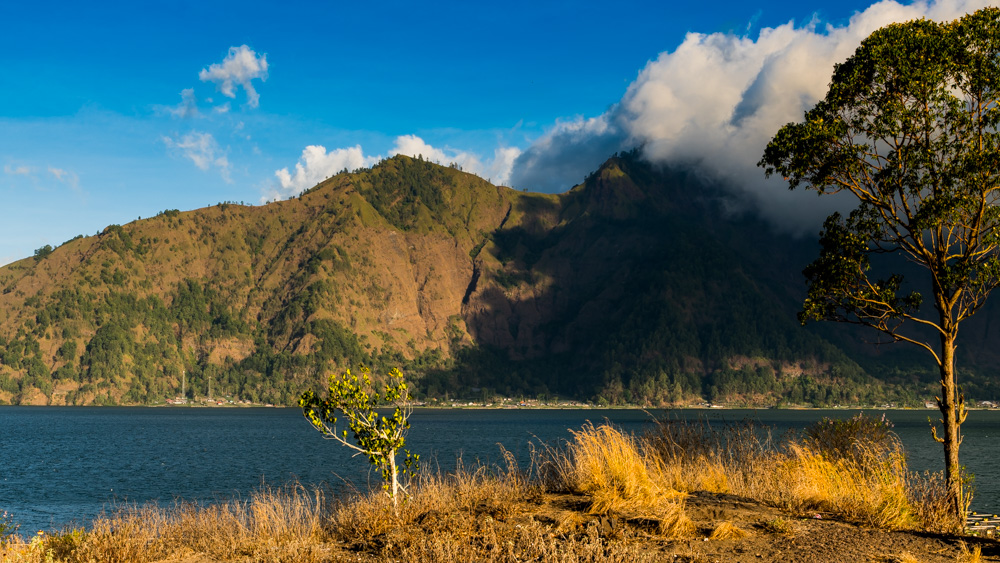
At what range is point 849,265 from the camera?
639 inches

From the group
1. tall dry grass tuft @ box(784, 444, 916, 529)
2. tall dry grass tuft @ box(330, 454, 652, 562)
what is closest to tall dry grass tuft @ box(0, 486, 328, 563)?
tall dry grass tuft @ box(330, 454, 652, 562)

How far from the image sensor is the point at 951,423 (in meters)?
14.6

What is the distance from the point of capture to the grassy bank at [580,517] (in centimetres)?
1063

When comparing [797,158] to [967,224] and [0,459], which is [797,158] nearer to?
[967,224]

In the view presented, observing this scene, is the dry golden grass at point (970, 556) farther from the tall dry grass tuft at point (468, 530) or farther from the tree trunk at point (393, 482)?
the tree trunk at point (393, 482)

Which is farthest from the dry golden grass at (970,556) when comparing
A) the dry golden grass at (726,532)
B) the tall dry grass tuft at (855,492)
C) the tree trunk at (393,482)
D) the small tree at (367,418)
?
the small tree at (367,418)

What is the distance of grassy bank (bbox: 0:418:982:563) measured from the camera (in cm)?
1063

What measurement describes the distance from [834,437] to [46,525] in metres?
34.8

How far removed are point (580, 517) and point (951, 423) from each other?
25.8 feet

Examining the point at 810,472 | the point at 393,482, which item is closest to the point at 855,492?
the point at 810,472

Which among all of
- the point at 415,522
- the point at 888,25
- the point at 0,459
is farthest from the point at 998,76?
the point at 0,459

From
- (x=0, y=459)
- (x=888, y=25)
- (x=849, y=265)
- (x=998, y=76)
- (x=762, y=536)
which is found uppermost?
(x=888, y=25)

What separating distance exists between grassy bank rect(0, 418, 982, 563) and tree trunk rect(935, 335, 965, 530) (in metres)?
0.47

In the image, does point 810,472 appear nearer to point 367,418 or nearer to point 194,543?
point 367,418
